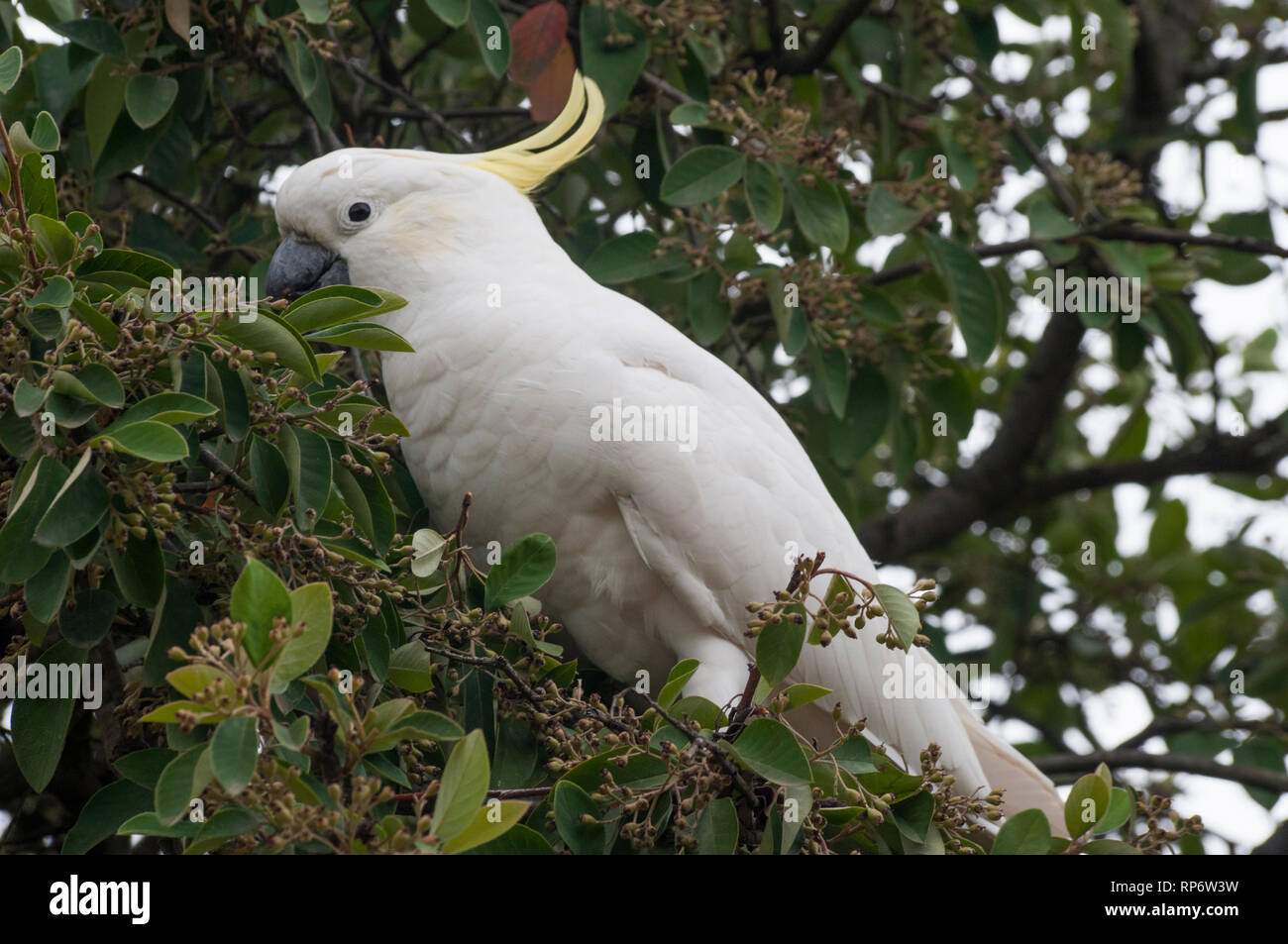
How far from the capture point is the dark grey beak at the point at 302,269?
9.76ft

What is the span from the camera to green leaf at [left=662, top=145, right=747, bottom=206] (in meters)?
3.06

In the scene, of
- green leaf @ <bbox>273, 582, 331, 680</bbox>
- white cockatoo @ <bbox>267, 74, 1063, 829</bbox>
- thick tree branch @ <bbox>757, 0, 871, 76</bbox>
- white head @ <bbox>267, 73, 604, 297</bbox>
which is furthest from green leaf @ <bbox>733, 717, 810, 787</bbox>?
thick tree branch @ <bbox>757, 0, 871, 76</bbox>

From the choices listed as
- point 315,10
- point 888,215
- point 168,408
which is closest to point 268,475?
point 168,408

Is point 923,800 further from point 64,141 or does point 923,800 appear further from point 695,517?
point 64,141

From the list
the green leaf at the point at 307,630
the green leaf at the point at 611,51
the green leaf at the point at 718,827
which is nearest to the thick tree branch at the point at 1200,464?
the green leaf at the point at 611,51

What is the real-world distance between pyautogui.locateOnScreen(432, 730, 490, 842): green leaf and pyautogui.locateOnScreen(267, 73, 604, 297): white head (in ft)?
4.92

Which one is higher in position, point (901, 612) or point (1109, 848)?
point (901, 612)

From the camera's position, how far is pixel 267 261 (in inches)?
125

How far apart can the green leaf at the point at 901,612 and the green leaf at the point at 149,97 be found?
195 cm

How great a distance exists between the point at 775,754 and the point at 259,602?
0.79 metres

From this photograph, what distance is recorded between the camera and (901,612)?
1923mm

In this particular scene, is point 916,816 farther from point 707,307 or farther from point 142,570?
point 707,307

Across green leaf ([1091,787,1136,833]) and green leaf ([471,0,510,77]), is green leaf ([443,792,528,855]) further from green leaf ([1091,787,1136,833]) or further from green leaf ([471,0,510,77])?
green leaf ([471,0,510,77])

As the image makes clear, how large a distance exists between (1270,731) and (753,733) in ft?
9.09
